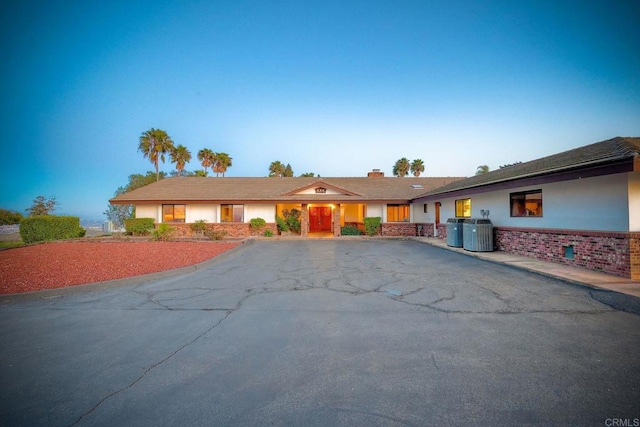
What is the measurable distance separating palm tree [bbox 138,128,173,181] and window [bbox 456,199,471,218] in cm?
3223

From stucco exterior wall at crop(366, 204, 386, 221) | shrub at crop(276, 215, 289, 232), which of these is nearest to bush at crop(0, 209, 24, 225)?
shrub at crop(276, 215, 289, 232)

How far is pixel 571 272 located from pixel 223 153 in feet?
141

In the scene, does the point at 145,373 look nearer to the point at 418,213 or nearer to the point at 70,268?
the point at 70,268

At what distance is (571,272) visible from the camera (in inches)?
306

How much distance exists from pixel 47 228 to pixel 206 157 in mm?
24291

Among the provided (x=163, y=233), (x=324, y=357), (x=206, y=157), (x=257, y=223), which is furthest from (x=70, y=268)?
(x=206, y=157)

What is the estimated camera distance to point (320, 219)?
28047 millimetres

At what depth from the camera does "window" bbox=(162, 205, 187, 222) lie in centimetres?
2245

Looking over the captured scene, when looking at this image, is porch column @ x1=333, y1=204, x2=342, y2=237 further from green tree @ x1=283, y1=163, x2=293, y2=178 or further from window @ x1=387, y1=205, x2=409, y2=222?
green tree @ x1=283, y1=163, x2=293, y2=178

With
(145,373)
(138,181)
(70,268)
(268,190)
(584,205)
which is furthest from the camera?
(138,181)

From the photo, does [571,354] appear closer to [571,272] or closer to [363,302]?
[363,302]

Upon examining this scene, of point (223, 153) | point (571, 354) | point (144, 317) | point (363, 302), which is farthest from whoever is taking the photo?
point (223, 153)

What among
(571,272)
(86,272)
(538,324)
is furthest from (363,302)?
(86,272)

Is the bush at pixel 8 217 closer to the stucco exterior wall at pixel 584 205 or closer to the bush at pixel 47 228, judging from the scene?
the bush at pixel 47 228
